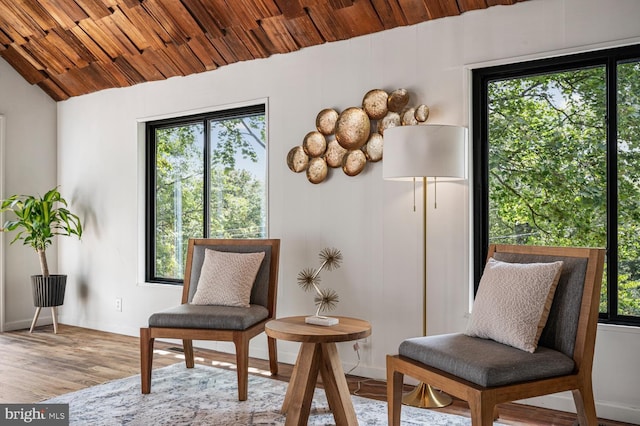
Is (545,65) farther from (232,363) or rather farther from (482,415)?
(232,363)

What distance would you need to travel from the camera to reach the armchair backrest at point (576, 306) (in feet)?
7.55

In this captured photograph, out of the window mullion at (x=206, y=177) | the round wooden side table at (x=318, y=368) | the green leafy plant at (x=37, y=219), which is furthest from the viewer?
the green leafy plant at (x=37, y=219)

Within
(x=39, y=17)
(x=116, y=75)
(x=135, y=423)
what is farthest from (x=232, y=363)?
(x=39, y=17)

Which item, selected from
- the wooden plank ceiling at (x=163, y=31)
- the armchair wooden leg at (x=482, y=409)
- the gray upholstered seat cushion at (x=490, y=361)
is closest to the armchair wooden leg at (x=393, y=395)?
the gray upholstered seat cushion at (x=490, y=361)

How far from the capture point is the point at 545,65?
3186 millimetres

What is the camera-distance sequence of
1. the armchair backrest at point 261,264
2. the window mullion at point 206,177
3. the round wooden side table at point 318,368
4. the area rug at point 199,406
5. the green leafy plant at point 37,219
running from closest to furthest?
the round wooden side table at point 318,368
the area rug at point 199,406
the armchair backrest at point 261,264
the window mullion at point 206,177
the green leafy plant at point 37,219

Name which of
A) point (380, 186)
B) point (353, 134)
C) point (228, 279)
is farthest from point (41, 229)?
point (380, 186)

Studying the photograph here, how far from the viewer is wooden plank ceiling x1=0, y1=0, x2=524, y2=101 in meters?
3.61

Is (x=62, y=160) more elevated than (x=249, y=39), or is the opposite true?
(x=249, y=39)

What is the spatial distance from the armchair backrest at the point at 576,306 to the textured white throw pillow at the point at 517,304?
0.19 ft

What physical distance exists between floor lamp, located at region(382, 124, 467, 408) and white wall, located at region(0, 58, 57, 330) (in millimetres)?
3882

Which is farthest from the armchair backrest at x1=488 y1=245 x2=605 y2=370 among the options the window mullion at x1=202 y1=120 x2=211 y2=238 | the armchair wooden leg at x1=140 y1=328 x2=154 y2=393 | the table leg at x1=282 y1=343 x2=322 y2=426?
the window mullion at x1=202 y1=120 x2=211 y2=238

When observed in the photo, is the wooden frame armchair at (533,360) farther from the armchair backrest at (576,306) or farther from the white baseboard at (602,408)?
the white baseboard at (602,408)

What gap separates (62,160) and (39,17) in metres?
1.52
